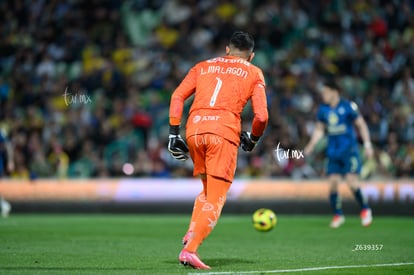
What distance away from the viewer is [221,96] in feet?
32.8

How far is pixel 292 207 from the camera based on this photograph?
2281 cm

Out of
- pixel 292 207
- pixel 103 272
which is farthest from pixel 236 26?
pixel 103 272

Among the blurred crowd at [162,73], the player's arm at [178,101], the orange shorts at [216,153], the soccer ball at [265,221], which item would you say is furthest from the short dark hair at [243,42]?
the blurred crowd at [162,73]

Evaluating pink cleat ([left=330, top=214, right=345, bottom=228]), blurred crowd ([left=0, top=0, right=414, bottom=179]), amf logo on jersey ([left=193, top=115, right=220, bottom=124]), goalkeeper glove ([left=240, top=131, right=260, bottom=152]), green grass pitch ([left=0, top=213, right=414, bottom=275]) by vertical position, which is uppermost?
blurred crowd ([left=0, top=0, right=414, bottom=179])

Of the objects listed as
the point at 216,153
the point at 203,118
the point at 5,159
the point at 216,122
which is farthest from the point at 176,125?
the point at 5,159

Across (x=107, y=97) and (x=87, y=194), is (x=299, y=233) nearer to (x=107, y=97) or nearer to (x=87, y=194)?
(x=87, y=194)

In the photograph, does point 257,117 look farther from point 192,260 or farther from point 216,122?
point 192,260

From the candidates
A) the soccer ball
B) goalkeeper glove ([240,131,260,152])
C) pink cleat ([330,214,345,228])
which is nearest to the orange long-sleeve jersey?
goalkeeper glove ([240,131,260,152])

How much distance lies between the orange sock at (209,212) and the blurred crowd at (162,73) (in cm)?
1232

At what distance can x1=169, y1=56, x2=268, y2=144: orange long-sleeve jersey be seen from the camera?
9.88 metres

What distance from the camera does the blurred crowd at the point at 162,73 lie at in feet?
76.7

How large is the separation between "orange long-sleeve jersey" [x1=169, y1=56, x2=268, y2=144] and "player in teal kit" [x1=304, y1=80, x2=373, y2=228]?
26.1 ft

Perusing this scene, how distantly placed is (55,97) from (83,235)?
34.6 feet

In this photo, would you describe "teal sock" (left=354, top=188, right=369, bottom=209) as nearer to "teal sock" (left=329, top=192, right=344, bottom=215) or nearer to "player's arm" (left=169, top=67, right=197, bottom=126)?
"teal sock" (left=329, top=192, right=344, bottom=215)
